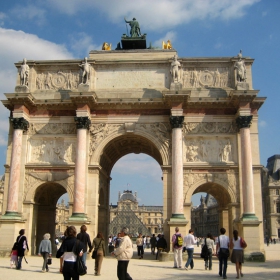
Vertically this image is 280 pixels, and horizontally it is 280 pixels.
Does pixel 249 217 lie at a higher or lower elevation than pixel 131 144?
lower

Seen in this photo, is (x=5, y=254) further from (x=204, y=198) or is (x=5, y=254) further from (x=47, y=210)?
(x=204, y=198)

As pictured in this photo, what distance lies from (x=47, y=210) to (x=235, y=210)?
40.1 feet

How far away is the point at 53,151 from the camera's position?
82.5 ft

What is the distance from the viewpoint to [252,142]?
24.6 metres

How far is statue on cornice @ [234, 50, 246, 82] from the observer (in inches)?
970

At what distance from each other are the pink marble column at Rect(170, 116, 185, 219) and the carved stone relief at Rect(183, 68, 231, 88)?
2.95m

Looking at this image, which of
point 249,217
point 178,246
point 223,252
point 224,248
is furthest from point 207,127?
point 223,252

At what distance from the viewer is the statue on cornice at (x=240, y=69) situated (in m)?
24.6

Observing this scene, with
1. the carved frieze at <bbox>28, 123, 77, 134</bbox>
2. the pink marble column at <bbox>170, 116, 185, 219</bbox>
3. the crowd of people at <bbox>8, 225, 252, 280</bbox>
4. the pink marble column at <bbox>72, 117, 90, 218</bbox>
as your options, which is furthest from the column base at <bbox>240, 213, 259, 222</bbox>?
the carved frieze at <bbox>28, 123, 77, 134</bbox>

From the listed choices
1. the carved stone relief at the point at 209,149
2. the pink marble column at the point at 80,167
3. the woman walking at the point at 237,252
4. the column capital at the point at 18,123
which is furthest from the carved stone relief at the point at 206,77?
the woman walking at the point at 237,252

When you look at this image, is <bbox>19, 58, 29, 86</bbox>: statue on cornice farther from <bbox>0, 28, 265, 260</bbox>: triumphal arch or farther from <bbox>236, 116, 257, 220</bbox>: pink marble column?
<bbox>236, 116, 257, 220</bbox>: pink marble column

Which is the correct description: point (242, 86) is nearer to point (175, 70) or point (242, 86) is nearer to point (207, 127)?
point (207, 127)

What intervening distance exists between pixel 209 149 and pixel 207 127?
1349 mm

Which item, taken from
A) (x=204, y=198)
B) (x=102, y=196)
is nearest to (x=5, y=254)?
(x=102, y=196)
